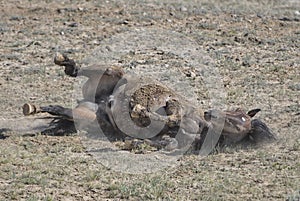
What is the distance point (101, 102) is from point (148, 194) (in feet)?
7.47

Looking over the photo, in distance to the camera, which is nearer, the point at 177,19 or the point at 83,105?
the point at 83,105

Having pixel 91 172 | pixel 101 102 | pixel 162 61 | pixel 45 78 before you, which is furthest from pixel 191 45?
pixel 91 172

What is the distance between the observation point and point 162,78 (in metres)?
11.5

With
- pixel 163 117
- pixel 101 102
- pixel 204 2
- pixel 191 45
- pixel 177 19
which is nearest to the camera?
pixel 163 117

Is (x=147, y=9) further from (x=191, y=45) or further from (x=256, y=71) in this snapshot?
(x=256, y=71)

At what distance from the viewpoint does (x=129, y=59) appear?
1283 cm

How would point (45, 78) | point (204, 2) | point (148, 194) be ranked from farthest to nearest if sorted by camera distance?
point (204, 2)
point (45, 78)
point (148, 194)

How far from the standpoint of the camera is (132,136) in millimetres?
7891

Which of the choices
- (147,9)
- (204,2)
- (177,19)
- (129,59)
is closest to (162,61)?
(129,59)

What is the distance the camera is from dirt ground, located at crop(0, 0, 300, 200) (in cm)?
652

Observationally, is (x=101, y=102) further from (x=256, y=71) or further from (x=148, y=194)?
(x=256, y=71)

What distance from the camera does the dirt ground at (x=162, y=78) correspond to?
6.52 m

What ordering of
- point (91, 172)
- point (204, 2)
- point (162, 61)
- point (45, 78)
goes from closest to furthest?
point (91, 172)
point (45, 78)
point (162, 61)
point (204, 2)

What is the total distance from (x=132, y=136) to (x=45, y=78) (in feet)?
12.6
